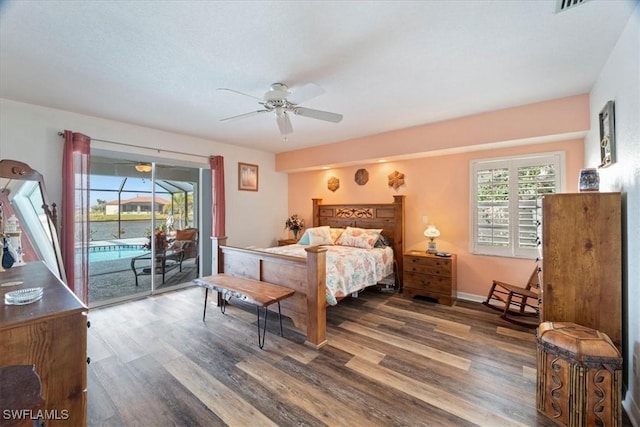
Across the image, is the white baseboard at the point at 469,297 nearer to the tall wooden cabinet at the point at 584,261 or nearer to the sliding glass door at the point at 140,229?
the tall wooden cabinet at the point at 584,261

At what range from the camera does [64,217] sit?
3355 mm

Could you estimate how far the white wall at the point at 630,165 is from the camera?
177cm

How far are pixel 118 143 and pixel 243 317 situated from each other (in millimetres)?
3061

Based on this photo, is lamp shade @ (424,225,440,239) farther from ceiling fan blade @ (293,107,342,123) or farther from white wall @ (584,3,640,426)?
ceiling fan blade @ (293,107,342,123)

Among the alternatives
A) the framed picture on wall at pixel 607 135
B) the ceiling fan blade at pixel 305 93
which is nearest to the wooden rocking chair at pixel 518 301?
the framed picture on wall at pixel 607 135

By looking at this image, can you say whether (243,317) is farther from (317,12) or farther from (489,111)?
(489,111)

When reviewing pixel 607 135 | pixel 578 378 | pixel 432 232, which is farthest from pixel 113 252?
pixel 607 135

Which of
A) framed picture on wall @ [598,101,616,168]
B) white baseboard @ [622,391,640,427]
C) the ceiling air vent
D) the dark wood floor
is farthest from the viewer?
framed picture on wall @ [598,101,616,168]

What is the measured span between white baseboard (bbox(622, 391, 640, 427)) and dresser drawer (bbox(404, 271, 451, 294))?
1988 mm

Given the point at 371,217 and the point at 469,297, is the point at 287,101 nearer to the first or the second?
the point at 371,217

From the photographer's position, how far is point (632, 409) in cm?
180

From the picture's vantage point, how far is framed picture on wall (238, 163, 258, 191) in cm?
541

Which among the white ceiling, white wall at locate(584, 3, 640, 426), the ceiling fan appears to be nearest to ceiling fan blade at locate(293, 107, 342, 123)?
the ceiling fan

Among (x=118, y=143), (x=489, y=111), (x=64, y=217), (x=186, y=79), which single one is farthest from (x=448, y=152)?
(x=64, y=217)
